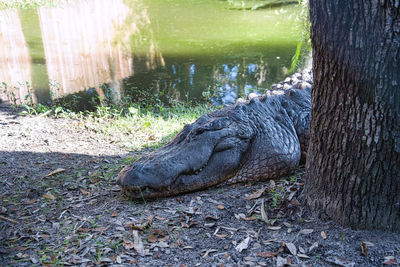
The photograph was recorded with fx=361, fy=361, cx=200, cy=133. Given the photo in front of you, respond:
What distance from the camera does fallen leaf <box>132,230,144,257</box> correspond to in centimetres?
234

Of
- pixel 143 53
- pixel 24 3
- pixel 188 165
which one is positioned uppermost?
pixel 24 3

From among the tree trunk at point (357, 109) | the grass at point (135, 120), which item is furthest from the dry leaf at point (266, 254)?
the grass at point (135, 120)

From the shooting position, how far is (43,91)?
23.9 feet

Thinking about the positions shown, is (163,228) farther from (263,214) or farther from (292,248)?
(292,248)

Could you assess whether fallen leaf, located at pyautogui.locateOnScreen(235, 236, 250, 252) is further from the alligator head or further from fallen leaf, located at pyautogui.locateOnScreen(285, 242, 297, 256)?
the alligator head

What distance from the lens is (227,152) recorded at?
3332mm

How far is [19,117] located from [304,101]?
4.22 metres

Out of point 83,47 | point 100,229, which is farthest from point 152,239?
point 83,47

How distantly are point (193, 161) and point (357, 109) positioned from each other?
150cm

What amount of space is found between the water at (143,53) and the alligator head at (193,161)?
3.24 metres

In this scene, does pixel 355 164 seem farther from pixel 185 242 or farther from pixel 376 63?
pixel 185 242

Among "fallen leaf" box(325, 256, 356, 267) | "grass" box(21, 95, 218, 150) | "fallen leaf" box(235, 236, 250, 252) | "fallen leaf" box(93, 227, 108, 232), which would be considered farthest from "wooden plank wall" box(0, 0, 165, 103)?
"fallen leaf" box(325, 256, 356, 267)

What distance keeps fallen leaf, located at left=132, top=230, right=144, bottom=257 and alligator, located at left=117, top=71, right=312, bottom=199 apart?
0.55 m

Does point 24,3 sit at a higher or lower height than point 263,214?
higher
